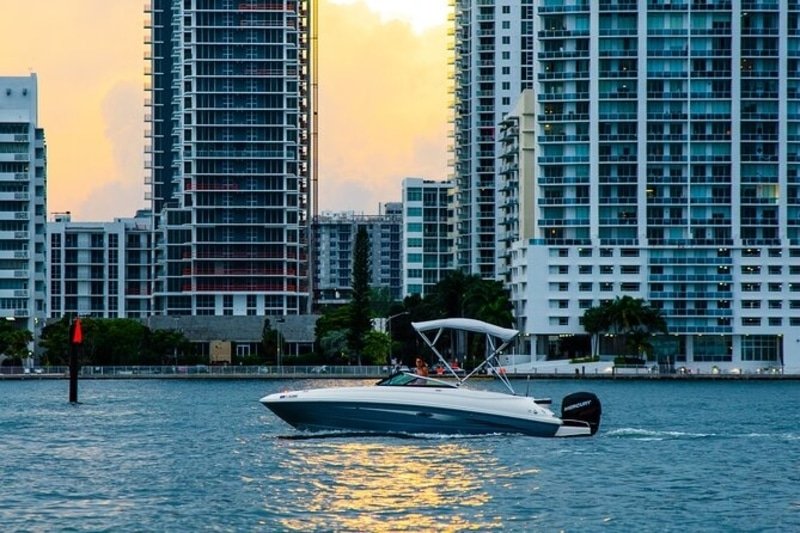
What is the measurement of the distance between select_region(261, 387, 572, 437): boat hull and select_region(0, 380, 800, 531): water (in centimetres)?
60

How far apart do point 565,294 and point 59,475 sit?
466 ft

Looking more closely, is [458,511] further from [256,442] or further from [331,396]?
[256,442]

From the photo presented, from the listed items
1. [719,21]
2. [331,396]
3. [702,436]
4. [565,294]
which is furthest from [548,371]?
[331,396]

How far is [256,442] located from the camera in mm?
70625

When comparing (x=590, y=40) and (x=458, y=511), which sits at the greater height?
(x=590, y=40)

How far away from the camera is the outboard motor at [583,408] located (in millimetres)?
67875

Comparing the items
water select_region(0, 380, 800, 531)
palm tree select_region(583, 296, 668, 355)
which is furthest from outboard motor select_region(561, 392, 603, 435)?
palm tree select_region(583, 296, 668, 355)

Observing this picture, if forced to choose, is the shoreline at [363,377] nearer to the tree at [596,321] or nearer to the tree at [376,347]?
the tree at [596,321]

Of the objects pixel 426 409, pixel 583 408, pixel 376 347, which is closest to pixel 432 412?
pixel 426 409

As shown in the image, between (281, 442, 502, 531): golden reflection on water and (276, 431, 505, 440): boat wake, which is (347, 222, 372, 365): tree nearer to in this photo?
(276, 431, 505, 440): boat wake

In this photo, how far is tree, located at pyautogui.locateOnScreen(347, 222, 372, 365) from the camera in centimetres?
18350

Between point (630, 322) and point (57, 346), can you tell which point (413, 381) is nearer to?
Result: point (630, 322)

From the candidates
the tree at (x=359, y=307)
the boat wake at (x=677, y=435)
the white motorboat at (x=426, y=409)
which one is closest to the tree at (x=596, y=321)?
the tree at (x=359, y=307)

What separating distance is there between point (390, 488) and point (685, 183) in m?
150
